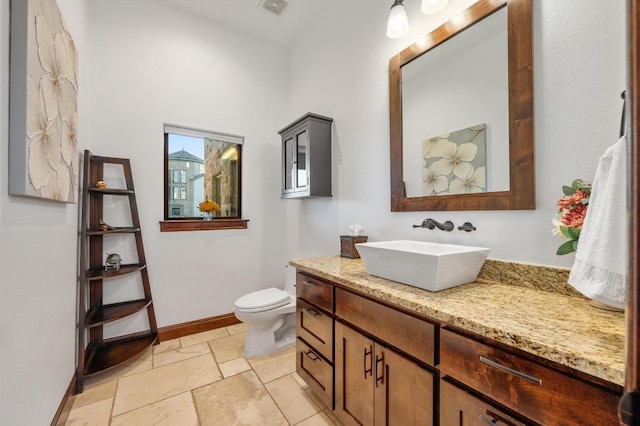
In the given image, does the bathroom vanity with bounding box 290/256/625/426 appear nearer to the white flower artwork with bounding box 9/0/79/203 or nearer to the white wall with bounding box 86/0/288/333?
the white flower artwork with bounding box 9/0/79/203

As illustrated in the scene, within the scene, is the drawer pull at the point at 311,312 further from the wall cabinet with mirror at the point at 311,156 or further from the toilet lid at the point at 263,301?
the wall cabinet with mirror at the point at 311,156

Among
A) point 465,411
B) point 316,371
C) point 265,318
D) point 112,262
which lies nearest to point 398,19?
point 465,411

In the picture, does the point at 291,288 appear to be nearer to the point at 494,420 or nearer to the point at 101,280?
the point at 101,280

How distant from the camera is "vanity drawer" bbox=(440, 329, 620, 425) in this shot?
24.0 inches

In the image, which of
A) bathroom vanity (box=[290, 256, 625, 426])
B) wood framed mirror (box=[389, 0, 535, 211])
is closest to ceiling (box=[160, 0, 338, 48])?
wood framed mirror (box=[389, 0, 535, 211])

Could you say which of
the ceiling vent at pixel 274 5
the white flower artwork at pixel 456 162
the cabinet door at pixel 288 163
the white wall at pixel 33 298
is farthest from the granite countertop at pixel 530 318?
the ceiling vent at pixel 274 5

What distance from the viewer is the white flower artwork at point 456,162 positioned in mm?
1404

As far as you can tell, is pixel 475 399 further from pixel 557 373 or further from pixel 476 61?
pixel 476 61

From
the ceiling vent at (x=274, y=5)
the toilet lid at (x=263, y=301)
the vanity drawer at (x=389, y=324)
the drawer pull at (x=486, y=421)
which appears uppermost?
the ceiling vent at (x=274, y=5)

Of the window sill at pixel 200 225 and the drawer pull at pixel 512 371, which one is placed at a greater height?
the window sill at pixel 200 225

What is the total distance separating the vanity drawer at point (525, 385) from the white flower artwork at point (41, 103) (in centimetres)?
168

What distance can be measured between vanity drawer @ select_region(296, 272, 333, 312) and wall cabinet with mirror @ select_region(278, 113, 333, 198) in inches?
33.9

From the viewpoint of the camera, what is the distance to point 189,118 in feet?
8.61

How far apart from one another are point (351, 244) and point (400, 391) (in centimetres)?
101
